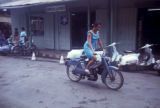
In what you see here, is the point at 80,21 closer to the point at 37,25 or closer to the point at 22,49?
the point at 22,49

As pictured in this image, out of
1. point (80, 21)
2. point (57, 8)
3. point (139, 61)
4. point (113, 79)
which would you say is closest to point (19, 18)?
point (57, 8)

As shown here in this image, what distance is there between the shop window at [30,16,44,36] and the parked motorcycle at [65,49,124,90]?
10.7 m

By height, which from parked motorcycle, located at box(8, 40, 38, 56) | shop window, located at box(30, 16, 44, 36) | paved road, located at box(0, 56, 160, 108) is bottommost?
paved road, located at box(0, 56, 160, 108)

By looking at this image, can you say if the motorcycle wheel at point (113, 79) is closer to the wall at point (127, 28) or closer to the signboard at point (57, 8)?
the wall at point (127, 28)

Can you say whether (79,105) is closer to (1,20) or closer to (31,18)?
(31,18)

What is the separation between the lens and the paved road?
635cm

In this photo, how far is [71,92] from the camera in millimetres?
7434

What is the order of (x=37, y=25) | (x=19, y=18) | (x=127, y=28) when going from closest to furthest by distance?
1. (x=127, y=28)
2. (x=37, y=25)
3. (x=19, y=18)

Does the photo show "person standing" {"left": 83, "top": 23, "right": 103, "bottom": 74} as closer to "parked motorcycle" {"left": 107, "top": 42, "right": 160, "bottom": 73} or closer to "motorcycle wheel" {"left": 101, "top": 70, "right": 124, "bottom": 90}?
"motorcycle wheel" {"left": 101, "top": 70, "right": 124, "bottom": 90}

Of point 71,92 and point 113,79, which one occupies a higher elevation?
point 113,79

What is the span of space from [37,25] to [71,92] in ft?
43.0

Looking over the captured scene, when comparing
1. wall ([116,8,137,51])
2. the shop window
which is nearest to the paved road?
wall ([116,8,137,51])

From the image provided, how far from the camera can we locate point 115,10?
14.0 metres

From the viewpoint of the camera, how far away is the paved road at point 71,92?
6345 millimetres
